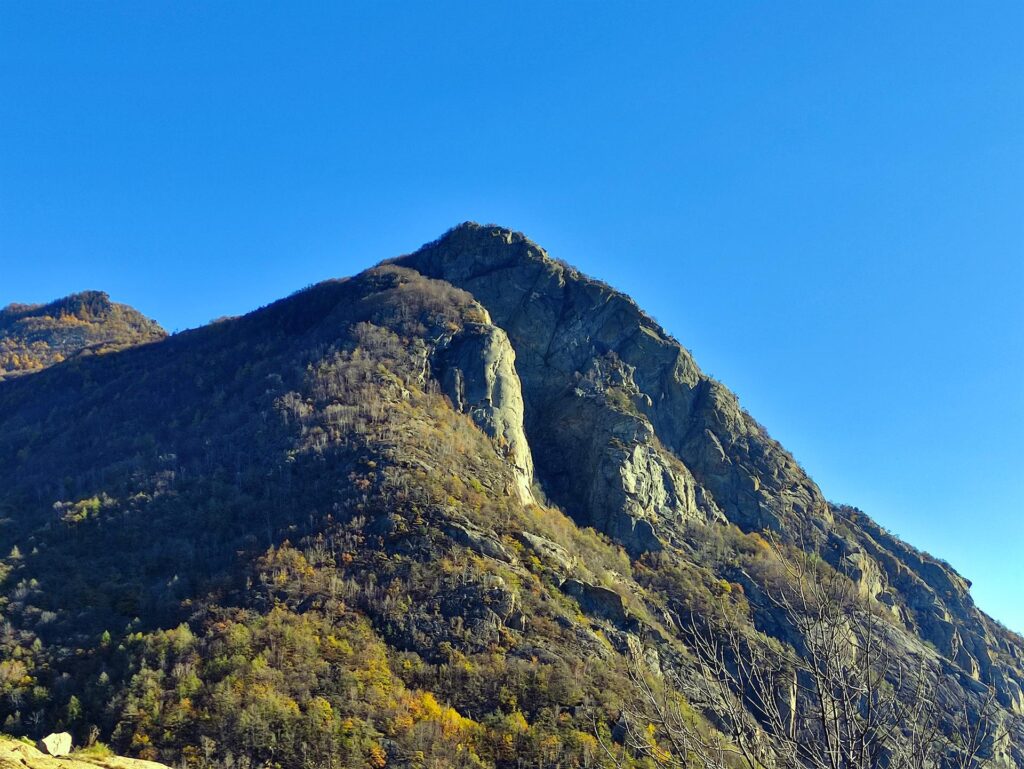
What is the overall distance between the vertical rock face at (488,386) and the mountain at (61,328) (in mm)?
78370

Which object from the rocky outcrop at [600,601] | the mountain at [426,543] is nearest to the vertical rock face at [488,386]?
the mountain at [426,543]

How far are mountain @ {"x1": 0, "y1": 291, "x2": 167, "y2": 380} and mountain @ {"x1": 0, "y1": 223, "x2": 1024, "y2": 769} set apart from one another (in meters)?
40.8

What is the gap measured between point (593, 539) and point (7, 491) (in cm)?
6285

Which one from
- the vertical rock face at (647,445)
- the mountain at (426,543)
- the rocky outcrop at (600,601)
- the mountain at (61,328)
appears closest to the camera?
the mountain at (426,543)

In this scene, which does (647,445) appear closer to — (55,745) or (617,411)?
(617,411)

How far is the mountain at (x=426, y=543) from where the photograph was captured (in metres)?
45.1

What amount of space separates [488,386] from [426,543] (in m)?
32.2

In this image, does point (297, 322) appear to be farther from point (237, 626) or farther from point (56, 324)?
point (56, 324)

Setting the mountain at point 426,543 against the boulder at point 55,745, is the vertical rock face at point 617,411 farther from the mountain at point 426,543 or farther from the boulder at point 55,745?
the boulder at point 55,745

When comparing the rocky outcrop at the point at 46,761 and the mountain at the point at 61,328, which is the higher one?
the mountain at the point at 61,328

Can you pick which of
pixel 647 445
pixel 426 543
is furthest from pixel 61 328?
pixel 426 543

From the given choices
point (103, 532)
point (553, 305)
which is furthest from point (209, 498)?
point (553, 305)

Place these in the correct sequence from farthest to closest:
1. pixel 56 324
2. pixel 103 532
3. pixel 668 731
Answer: pixel 56 324 → pixel 103 532 → pixel 668 731

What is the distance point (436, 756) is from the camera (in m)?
43.4
